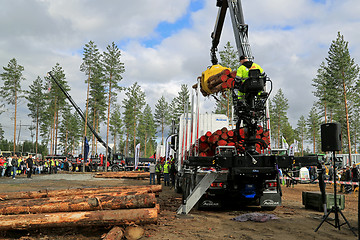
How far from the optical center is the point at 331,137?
20.0 feet

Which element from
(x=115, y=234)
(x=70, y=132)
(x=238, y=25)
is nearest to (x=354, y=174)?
(x=238, y=25)

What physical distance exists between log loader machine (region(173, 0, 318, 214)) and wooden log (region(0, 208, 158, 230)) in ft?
5.58

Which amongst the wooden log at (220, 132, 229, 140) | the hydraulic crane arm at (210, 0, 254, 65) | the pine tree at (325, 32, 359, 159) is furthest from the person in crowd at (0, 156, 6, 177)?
the pine tree at (325, 32, 359, 159)

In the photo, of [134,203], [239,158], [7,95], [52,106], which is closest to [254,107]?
[239,158]

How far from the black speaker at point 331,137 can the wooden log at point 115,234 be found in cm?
463

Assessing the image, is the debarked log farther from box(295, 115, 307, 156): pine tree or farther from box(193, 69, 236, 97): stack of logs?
box(295, 115, 307, 156): pine tree

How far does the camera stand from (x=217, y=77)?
289 inches

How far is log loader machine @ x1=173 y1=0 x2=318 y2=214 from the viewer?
6.08 metres

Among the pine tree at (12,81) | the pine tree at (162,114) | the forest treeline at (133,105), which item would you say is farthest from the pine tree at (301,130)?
the pine tree at (12,81)

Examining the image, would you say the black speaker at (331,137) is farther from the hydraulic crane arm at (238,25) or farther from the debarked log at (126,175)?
the debarked log at (126,175)

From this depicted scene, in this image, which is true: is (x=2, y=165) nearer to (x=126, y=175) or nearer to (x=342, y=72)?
(x=126, y=175)

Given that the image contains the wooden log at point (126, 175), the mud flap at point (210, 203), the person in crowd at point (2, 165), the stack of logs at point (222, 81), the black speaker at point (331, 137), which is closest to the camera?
the black speaker at point (331, 137)

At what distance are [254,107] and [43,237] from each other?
5.01m

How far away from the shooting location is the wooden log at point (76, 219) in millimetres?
5297
